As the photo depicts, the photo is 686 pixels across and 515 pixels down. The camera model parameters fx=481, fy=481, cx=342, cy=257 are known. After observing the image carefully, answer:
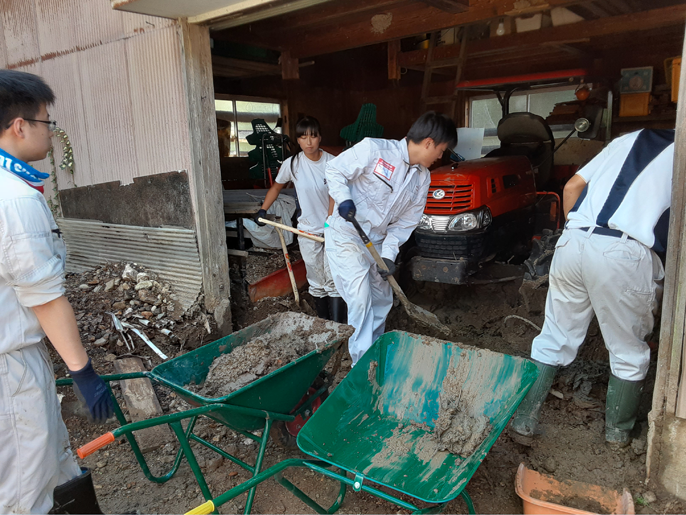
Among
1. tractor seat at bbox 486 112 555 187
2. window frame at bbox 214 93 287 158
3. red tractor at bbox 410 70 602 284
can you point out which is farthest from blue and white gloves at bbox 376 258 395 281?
window frame at bbox 214 93 287 158

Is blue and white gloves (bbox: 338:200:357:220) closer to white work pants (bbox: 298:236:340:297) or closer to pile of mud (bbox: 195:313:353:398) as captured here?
pile of mud (bbox: 195:313:353:398)

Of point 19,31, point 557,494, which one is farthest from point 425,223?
point 19,31

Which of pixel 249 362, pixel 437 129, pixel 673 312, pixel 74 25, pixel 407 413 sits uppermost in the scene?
pixel 74 25

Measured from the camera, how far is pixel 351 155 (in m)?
3.45

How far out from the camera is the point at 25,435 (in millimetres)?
1698

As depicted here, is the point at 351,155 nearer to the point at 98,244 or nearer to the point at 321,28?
the point at 321,28

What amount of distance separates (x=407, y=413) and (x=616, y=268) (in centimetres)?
131

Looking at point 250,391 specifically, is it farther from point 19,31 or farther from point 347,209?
point 19,31

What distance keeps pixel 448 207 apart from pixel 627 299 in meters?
1.94

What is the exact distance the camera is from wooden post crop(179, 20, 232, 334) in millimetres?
3984

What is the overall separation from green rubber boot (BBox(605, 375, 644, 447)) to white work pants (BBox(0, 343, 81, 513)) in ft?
9.04

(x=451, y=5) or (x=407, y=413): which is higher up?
(x=451, y=5)

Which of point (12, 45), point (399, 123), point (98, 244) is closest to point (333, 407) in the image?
point (98, 244)

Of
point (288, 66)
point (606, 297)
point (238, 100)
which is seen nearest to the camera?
point (606, 297)
